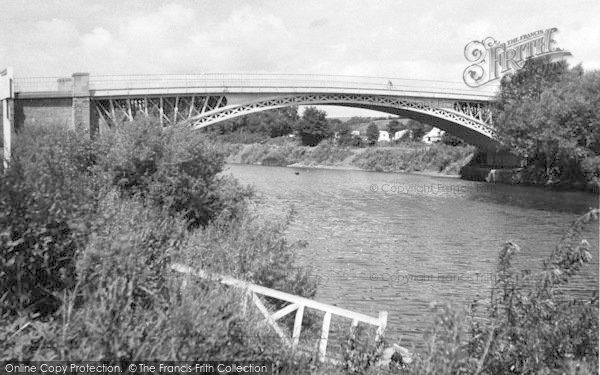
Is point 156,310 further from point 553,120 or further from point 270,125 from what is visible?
point 270,125

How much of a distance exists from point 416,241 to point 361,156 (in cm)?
6380

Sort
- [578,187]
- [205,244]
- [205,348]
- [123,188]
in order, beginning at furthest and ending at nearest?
[578,187] → [123,188] → [205,244] → [205,348]

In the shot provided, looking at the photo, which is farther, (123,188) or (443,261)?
(443,261)

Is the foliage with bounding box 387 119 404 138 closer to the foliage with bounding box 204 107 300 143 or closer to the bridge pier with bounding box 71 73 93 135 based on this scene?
the foliage with bounding box 204 107 300 143

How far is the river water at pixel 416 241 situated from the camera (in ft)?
46.8

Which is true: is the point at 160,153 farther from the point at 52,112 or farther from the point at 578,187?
the point at 578,187

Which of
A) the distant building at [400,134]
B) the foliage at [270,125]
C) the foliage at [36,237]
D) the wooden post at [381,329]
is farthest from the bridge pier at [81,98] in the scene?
the distant building at [400,134]

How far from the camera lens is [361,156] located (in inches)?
3393

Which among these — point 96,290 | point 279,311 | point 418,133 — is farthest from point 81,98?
point 418,133

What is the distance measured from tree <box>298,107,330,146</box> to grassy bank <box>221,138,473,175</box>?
100 inches

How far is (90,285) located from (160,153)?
9277 mm

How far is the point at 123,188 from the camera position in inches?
579

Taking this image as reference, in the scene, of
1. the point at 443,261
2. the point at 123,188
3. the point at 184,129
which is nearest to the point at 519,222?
the point at 443,261

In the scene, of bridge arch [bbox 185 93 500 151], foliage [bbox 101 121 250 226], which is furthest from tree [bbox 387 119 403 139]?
foliage [bbox 101 121 250 226]
